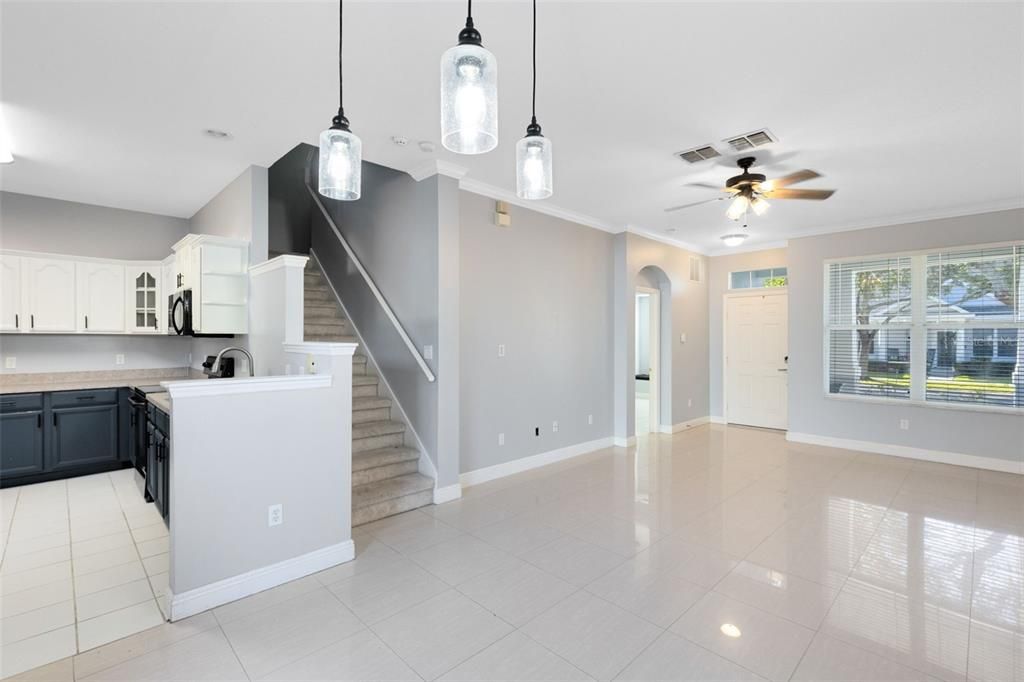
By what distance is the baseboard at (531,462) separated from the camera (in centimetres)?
456

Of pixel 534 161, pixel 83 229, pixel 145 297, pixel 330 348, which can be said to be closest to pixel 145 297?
pixel 145 297

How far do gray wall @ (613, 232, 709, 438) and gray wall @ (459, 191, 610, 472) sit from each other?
0.17 m

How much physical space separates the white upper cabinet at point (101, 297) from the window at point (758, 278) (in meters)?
8.26

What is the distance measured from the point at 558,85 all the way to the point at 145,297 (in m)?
5.07

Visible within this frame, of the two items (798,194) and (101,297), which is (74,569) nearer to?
(101,297)

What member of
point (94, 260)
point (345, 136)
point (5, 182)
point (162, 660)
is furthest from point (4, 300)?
point (345, 136)

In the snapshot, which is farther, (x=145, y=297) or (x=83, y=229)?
(x=145, y=297)

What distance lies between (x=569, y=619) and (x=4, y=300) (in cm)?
585

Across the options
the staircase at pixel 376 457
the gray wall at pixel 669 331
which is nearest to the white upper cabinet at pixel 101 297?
the staircase at pixel 376 457

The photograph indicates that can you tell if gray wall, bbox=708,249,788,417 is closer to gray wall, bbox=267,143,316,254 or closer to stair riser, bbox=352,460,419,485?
stair riser, bbox=352,460,419,485

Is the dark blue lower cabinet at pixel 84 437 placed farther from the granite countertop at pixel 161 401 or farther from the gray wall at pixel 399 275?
the gray wall at pixel 399 275

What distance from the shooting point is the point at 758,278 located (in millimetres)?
7371

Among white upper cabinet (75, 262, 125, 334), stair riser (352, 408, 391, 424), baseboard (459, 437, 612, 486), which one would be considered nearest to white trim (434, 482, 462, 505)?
baseboard (459, 437, 612, 486)

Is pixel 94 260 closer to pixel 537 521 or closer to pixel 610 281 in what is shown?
pixel 537 521
